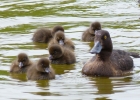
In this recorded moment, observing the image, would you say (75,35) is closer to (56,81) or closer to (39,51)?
(39,51)

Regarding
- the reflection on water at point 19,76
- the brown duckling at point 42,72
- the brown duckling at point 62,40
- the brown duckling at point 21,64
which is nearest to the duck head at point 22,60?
the brown duckling at point 21,64

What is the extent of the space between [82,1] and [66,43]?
6.90m

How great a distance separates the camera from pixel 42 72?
11.8 metres

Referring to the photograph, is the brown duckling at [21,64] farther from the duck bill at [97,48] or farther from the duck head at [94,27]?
the duck head at [94,27]

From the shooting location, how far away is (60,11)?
1947cm

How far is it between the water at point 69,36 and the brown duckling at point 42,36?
176 mm

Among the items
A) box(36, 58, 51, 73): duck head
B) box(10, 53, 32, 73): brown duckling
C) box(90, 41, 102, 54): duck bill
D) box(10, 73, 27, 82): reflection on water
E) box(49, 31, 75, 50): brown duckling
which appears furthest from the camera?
box(49, 31, 75, 50): brown duckling

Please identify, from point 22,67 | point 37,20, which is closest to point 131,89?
point 22,67

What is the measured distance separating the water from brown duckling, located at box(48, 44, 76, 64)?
170mm

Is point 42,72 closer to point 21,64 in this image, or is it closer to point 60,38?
point 21,64

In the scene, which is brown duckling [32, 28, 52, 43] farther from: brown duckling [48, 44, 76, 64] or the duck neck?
the duck neck

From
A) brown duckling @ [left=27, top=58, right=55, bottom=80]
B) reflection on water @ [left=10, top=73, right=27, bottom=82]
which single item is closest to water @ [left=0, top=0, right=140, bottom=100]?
reflection on water @ [left=10, top=73, right=27, bottom=82]

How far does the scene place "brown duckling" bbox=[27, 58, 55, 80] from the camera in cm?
1173

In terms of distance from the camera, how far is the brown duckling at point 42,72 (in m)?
11.7
